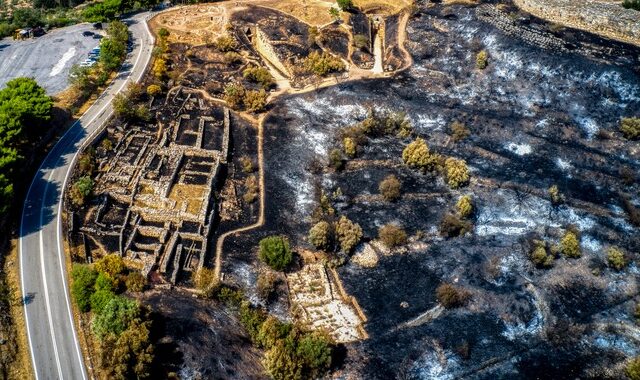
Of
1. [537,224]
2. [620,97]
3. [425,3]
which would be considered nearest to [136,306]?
[537,224]

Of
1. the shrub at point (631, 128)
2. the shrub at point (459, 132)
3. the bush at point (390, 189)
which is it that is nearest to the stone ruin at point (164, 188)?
the bush at point (390, 189)

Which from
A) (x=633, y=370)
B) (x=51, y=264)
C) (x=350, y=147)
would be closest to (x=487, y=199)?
(x=350, y=147)

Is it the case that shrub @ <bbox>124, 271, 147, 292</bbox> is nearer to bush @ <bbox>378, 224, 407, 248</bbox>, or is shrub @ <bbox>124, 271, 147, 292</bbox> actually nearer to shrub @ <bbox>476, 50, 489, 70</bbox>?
bush @ <bbox>378, 224, 407, 248</bbox>

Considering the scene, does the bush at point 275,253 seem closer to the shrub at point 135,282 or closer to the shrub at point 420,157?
the shrub at point 135,282

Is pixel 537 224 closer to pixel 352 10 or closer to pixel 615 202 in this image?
pixel 615 202

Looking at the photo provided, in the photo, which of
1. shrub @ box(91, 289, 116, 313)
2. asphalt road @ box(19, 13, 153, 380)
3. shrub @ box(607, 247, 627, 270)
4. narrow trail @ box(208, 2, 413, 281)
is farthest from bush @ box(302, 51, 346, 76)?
shrub @ box(91, 289, 116, 313)
